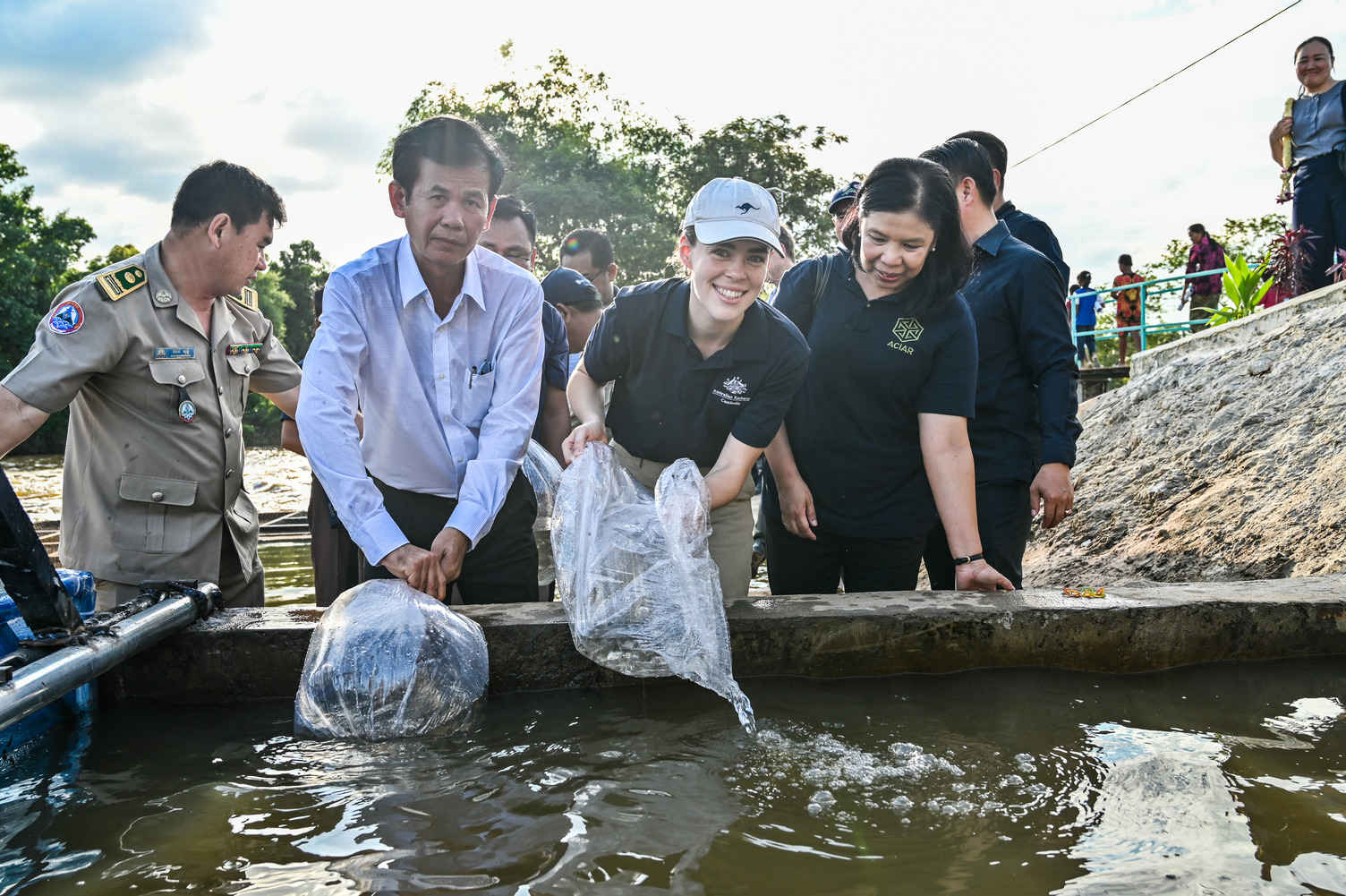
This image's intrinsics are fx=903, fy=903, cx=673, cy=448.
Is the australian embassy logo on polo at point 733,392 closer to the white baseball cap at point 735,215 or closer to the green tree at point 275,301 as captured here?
the white baseball cap at point 735,215

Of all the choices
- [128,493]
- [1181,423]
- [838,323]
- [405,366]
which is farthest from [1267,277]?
[128,493]

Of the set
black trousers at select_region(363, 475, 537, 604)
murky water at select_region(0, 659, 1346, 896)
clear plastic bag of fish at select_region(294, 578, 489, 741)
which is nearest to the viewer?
murky water at select_region(0, 659, 1346, 896)

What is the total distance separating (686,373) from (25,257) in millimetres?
31758

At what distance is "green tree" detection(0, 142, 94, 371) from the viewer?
1021 inches

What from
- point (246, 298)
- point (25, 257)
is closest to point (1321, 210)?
point (246, 298)

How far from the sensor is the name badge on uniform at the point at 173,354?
8.69 feet

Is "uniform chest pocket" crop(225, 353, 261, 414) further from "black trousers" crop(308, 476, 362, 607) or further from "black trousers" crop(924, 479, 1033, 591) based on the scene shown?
"black trousers" crop(924, 479, 1033, 591)

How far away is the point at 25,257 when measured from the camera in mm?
27141

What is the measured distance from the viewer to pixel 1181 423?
5.78 m

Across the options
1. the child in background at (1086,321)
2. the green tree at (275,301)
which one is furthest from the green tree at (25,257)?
the child in background at (1086,321)

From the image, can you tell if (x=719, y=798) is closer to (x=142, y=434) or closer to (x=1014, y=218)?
(x=142, y=434)

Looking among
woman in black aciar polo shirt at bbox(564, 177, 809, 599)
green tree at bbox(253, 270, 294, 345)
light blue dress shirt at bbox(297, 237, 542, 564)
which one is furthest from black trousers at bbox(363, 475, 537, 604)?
green tree at bbox(253, 270, 294, 345)

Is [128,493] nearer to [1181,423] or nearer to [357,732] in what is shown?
[357,732]

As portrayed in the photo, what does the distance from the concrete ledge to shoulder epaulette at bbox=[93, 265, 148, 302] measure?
3.20 feet
